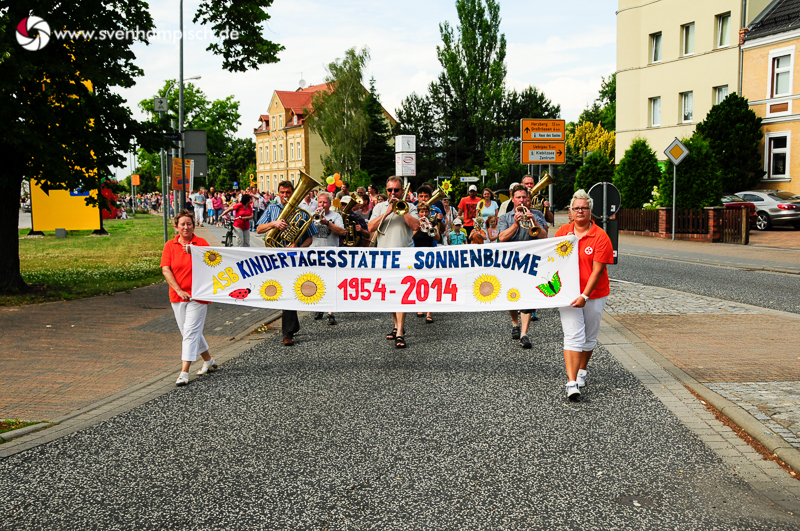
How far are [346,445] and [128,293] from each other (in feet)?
32.9

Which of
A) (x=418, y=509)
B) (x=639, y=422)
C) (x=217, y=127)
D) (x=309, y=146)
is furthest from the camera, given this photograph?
(x=309, y=146)

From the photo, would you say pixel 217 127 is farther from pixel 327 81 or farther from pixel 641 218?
pixel 641 218

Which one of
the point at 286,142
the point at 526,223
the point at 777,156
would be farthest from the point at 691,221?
the point at 286,142

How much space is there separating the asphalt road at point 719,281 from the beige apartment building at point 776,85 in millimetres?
18332

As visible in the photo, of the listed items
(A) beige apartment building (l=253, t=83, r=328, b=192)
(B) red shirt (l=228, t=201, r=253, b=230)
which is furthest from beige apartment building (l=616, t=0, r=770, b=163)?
(A) beige apartment building (l=253, t=83, r=328, b=192)

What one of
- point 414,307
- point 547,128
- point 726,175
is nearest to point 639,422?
point 414,307

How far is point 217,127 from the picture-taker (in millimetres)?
73250

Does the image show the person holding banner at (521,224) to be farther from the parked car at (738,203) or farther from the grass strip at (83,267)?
the parked car at (738,203)

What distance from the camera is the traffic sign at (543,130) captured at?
21.3 m

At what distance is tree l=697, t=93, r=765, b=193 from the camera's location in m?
34.1

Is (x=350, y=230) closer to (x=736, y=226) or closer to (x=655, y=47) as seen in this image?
(x=736, y=226)

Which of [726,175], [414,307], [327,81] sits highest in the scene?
[327,81]

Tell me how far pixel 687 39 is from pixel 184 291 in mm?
40081

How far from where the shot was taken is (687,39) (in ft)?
132
